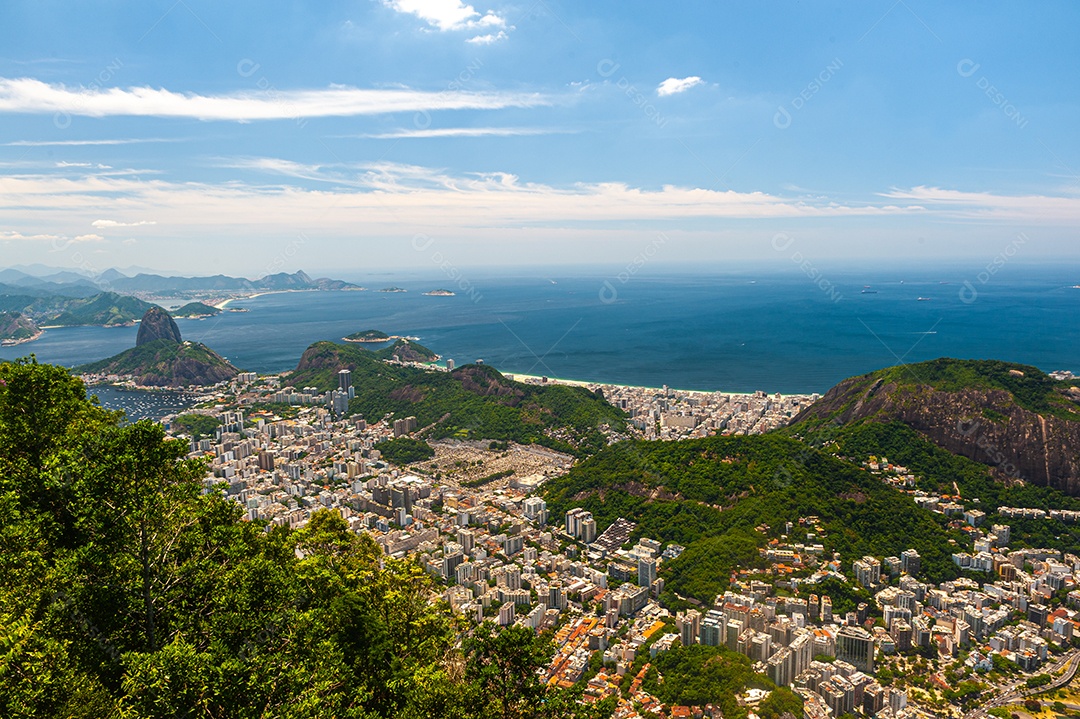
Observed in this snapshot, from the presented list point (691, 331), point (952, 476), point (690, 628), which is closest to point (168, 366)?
point (690, 628)

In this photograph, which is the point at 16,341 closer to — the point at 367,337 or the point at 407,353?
the point at 367,337

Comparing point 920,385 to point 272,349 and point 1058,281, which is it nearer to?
point 272,349

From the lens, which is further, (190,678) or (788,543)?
(788,543)

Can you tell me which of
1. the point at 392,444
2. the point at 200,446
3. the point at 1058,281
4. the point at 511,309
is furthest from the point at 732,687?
the point at 1058,281

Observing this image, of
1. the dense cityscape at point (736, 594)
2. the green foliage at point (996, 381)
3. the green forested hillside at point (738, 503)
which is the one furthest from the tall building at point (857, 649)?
the green foliage at point (996, 381)

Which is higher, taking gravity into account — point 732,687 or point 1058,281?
point 1058,281

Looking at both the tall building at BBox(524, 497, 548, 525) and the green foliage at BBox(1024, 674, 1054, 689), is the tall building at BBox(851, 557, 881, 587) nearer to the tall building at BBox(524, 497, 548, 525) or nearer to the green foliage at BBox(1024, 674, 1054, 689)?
the green foliage at BBox(1024, 674, 1054, 689)
